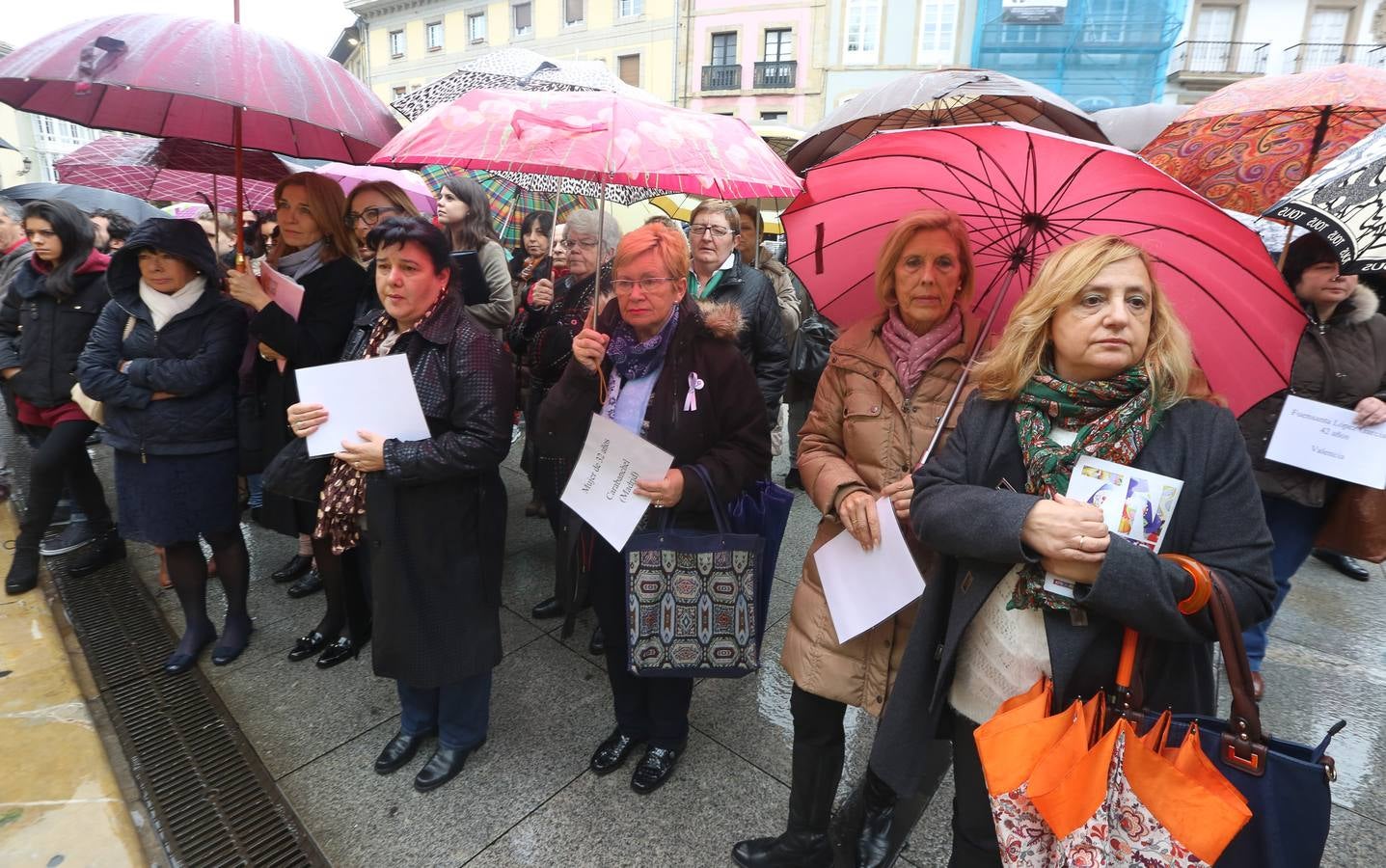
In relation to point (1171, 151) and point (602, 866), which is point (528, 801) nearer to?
point (602, 866)

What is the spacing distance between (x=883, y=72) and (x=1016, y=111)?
21822mm

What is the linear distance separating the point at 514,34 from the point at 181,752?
31372 mm

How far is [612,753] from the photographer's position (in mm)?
2541

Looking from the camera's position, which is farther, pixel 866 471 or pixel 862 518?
pixel 866 471

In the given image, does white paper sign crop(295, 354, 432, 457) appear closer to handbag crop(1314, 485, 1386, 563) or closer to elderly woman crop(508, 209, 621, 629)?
elderly woman crop(508, 209, 621, 629)

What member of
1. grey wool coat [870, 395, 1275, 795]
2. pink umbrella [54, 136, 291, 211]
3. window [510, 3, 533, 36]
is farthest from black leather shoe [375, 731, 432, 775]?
window [510, 3, 533, 36]

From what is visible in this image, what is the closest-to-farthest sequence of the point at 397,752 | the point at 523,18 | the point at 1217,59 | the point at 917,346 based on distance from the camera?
the point at 917,346
the point at 397,752
the point at 1217,59
the point at 523,18

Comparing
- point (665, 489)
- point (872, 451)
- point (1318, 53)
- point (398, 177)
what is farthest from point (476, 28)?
point (872, 451)

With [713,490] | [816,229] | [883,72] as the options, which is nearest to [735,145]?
[816,229]

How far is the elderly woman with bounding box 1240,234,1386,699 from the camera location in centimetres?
266

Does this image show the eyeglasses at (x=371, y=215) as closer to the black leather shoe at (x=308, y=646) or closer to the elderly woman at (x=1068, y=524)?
the black leather shoe at (x=308, y=646)

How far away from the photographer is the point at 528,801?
2387 mm

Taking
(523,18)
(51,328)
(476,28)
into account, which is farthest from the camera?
(476,28)

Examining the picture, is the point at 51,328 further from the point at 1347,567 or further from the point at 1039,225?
the point at 1347,567
